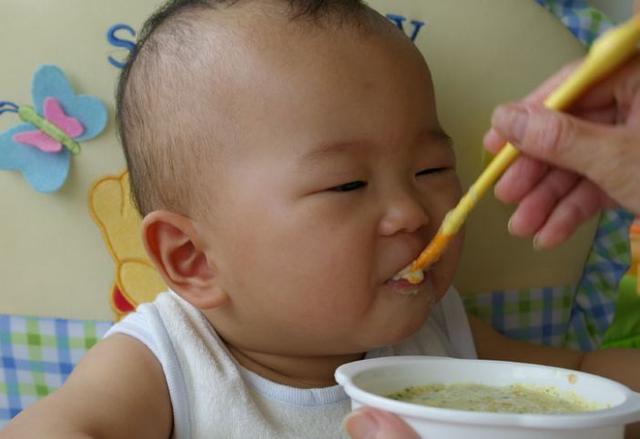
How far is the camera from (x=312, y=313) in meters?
0.96

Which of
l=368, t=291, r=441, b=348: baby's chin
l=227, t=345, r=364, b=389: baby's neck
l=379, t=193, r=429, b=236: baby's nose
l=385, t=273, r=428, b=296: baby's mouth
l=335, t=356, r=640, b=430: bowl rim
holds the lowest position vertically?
l=227, t=345, r=364, b=389: baby's neck

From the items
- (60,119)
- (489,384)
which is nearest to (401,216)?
(489,384)

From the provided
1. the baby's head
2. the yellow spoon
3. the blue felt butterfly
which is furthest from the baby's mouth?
the blue felt butterfly

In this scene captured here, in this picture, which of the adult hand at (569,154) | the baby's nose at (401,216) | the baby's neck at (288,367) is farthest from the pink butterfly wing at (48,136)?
the adult hand at (569,154)

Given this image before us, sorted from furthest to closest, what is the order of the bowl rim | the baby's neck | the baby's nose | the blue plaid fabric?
the blue plaid fabric → the baby's neck → the baby's nose → the bowl rim

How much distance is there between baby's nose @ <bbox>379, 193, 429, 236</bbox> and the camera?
3.00ft

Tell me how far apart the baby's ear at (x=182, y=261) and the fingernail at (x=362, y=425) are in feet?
1.09

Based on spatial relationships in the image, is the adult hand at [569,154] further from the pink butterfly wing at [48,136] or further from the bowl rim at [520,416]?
the pink butterfly wing at [48,136]

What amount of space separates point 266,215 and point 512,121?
329 millimetres

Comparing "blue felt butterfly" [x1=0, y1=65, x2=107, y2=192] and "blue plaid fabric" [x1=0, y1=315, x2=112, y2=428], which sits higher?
"blue felt butterfly" [x1=0, y1=65, x2=107, y2=192]

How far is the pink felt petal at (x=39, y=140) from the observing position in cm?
114

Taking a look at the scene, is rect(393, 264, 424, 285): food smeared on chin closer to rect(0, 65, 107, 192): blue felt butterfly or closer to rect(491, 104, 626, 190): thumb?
rect(491, 104, 626, 190): thumb

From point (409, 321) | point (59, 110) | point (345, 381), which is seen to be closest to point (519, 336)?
point (409, 321)

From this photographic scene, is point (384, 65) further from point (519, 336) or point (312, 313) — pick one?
point (519, 336)
